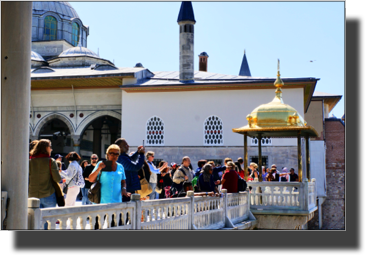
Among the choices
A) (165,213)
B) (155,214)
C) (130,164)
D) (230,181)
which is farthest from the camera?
(230,181)

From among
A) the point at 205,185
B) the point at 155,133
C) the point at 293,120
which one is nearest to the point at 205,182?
the point at 205,185

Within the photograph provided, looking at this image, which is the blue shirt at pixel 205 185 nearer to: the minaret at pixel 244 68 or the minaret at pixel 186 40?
the minaret at pixel 186 40

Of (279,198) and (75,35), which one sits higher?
(75,35)


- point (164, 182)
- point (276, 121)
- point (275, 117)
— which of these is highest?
point (275, 117)

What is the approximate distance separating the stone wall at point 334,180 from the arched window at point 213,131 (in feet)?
18.4

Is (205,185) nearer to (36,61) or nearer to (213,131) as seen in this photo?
(213,131)

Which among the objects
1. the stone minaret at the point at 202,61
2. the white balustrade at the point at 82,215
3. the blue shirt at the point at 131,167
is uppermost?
the stone minaret at the point at 202,61

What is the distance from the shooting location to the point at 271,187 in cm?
1265

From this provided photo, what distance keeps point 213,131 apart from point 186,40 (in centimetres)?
472

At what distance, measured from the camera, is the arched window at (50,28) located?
3142cm

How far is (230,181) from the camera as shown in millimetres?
10547

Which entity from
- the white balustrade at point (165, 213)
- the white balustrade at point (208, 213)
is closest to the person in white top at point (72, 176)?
the white balustrade at point (165, 213)

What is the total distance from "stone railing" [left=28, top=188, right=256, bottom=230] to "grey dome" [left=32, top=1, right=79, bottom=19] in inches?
938
